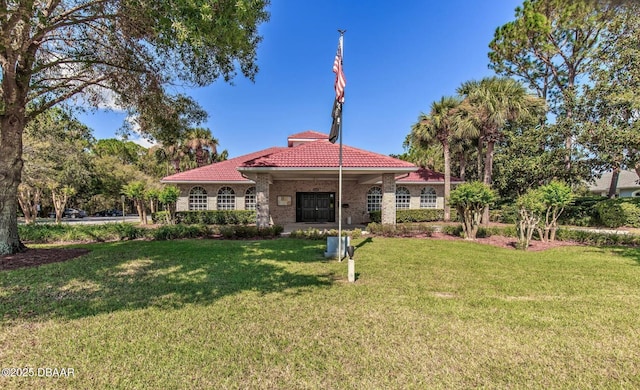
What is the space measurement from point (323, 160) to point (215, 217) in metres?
9.86

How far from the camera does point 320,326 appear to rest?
154 inches

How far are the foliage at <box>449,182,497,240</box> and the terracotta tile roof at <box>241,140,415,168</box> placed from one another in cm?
237

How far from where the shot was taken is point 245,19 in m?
5.88

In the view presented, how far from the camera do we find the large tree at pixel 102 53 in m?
5.50

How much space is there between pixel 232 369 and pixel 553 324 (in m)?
4.41

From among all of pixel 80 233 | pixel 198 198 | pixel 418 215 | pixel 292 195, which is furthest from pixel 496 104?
pixel 80 233

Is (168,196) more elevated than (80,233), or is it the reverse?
(168,196)

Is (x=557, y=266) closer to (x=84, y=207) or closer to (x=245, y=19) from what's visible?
(x=245, y=19)

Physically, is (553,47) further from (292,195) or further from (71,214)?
(71,214)

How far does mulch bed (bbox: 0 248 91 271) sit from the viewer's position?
7.26m

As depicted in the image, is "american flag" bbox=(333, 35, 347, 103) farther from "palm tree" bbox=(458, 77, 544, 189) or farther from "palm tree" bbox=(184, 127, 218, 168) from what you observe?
"palm tree" bbox=(184, 127, 218, 168)

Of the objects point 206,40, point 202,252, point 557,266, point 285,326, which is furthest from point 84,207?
point 557,266

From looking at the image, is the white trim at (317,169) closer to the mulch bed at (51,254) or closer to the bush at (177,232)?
the bush at (177,232)

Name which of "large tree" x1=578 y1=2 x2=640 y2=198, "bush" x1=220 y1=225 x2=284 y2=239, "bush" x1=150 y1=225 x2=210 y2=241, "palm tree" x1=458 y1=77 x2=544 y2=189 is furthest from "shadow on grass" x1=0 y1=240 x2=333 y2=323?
"large tree" x1=578 y1=2 x2=640 y2=198
